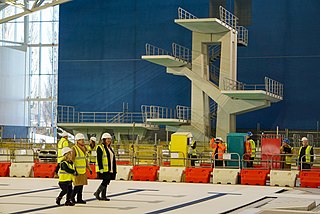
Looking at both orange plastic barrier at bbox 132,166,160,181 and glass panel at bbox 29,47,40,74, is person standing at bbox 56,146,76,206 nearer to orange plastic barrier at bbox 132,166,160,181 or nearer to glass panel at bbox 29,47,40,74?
orange plastic barrier at bbox 132,166,160,181

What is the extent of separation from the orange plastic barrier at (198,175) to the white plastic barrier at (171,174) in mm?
300

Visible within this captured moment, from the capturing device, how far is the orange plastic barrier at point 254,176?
2533 centimetres

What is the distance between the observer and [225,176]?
2566 centimetres

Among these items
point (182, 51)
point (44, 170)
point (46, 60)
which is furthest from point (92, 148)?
point (46, 60)

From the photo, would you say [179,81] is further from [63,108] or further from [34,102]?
[34,102]

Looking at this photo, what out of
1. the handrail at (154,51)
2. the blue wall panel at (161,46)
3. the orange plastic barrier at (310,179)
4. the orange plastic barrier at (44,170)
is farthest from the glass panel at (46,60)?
the orange plastic barrier at (310,179)

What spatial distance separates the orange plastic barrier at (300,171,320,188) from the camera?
955 inches

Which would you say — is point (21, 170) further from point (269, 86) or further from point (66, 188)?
point (269, 86)

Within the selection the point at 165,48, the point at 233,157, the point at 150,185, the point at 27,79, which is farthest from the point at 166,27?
the point at 150,185

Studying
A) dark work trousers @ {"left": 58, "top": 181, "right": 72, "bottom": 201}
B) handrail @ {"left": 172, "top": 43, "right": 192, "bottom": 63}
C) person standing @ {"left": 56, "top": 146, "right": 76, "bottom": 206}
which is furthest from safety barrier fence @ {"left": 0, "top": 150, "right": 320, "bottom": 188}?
handrail @ {"left": 172, "top": 43, "right": 192, "bottom": 63}

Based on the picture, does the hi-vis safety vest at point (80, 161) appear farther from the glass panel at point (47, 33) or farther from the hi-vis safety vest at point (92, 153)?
the glass panel at point (47, 33)

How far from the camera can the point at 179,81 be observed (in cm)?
5128

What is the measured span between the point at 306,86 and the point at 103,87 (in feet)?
Answer: 51.4

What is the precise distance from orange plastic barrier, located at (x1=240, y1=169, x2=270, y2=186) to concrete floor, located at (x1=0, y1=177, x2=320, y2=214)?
0.84m
